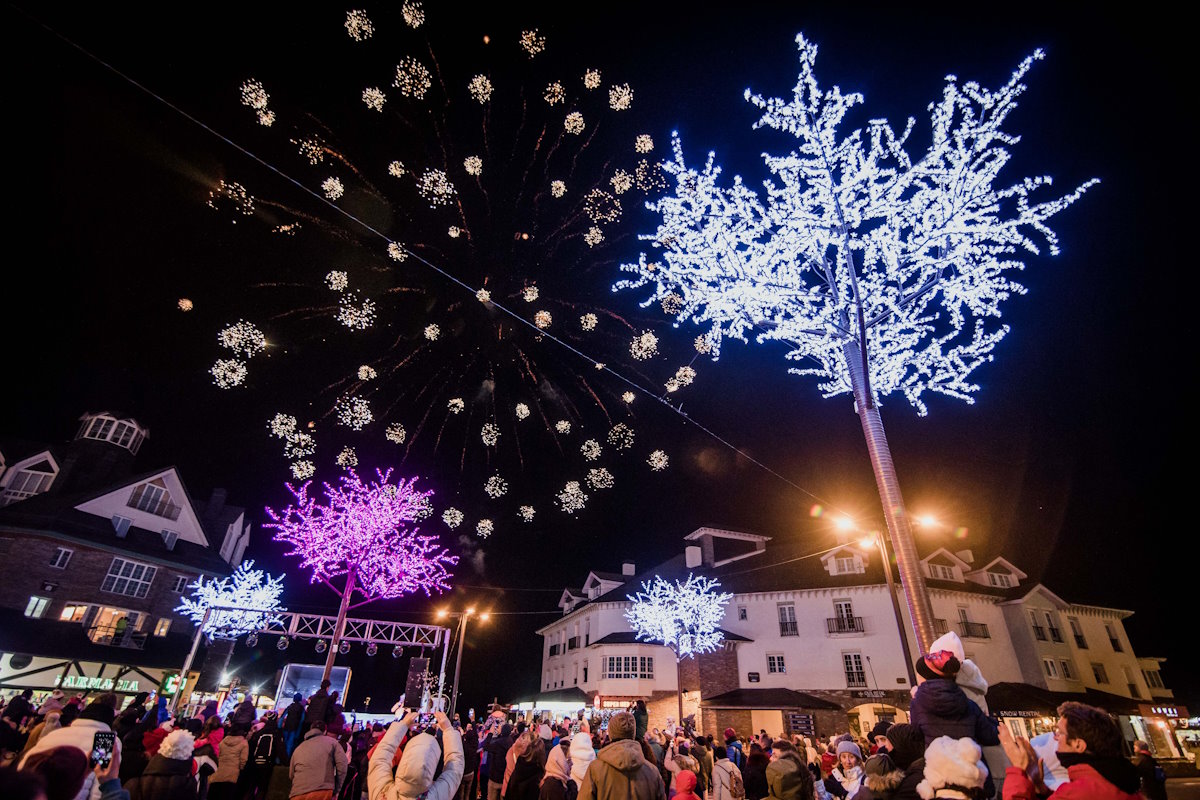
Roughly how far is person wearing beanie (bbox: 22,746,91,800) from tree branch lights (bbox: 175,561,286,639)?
31.3 metres

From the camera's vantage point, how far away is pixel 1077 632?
3391 cm

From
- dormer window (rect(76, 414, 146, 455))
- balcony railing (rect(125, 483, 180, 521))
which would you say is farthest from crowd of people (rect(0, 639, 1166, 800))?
dormer window (rect(76, 414, 146, 455))

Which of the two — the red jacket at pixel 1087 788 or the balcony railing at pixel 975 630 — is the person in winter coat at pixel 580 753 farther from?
the balcony railing at pixel 975 630

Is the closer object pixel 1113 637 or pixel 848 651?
pixel 848 651

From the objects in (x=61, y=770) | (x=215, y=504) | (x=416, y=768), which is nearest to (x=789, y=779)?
(x=416, y=768)

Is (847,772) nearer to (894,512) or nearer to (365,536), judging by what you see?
(894,512)

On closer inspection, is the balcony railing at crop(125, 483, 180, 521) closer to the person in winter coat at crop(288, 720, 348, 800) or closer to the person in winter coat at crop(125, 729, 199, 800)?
the person in winter coat at crop(125, 729, 199, 800)

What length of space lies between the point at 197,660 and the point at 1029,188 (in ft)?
137

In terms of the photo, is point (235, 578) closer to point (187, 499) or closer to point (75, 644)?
point (187, 499)

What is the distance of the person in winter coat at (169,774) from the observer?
5.62 meters

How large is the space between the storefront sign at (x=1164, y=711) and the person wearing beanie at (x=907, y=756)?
42483mm

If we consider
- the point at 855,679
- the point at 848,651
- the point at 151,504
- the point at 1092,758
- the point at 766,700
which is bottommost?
the point at 1092,758

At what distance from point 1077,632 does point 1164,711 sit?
287 inches

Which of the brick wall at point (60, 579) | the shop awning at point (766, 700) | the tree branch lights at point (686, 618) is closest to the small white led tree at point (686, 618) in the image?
the tree branch lights at point (686, 618)
